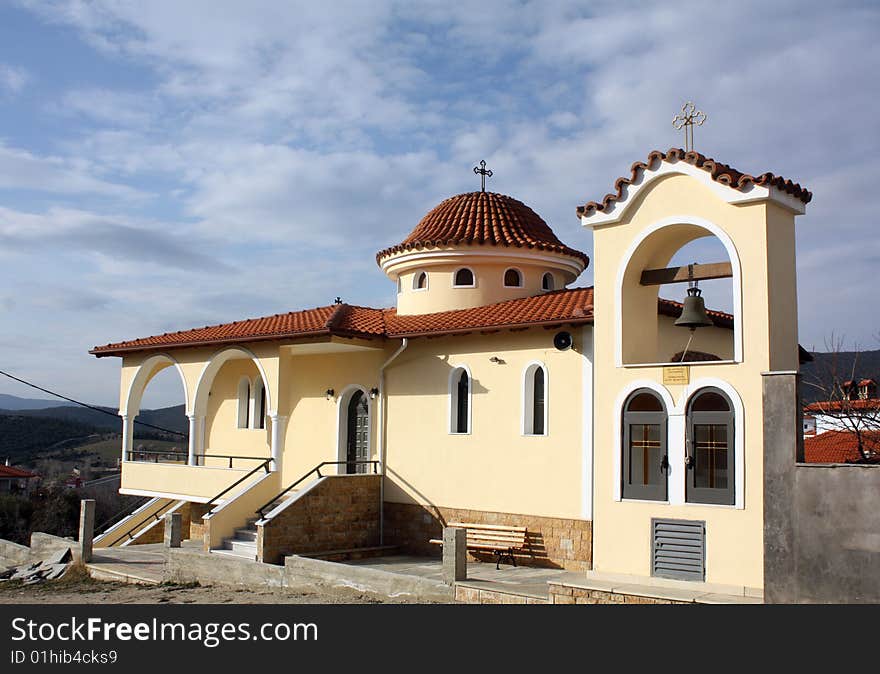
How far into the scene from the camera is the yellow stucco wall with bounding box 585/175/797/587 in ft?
39.4

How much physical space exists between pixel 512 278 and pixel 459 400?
13.4 ft

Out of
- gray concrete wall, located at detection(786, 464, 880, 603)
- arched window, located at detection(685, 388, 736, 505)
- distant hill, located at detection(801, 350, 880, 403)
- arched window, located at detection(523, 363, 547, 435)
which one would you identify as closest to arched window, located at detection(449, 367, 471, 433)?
arched window, located at detection(523, 363, 547, 435)

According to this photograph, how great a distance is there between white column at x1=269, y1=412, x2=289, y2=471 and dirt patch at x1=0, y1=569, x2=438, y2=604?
3.22m

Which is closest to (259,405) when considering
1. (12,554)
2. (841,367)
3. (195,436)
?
(195,436)

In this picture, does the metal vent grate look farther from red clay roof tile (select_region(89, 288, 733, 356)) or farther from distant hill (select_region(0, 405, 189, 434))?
distant hill (select_region(0, 405, 189, 434))

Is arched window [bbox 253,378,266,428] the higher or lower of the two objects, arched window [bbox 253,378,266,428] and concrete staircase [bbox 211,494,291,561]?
the higher

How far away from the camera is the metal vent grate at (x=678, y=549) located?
12281mm

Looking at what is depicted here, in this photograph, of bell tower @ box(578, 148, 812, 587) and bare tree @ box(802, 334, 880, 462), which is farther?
bare tree @ box(802, 334, 880, 462)

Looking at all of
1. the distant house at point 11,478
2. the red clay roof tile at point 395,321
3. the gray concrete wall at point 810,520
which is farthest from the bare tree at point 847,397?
the distant house at point 11,478

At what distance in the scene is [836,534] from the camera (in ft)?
34.1

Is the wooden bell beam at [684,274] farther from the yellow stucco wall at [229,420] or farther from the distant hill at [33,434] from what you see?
the distant hill at [33,434]
